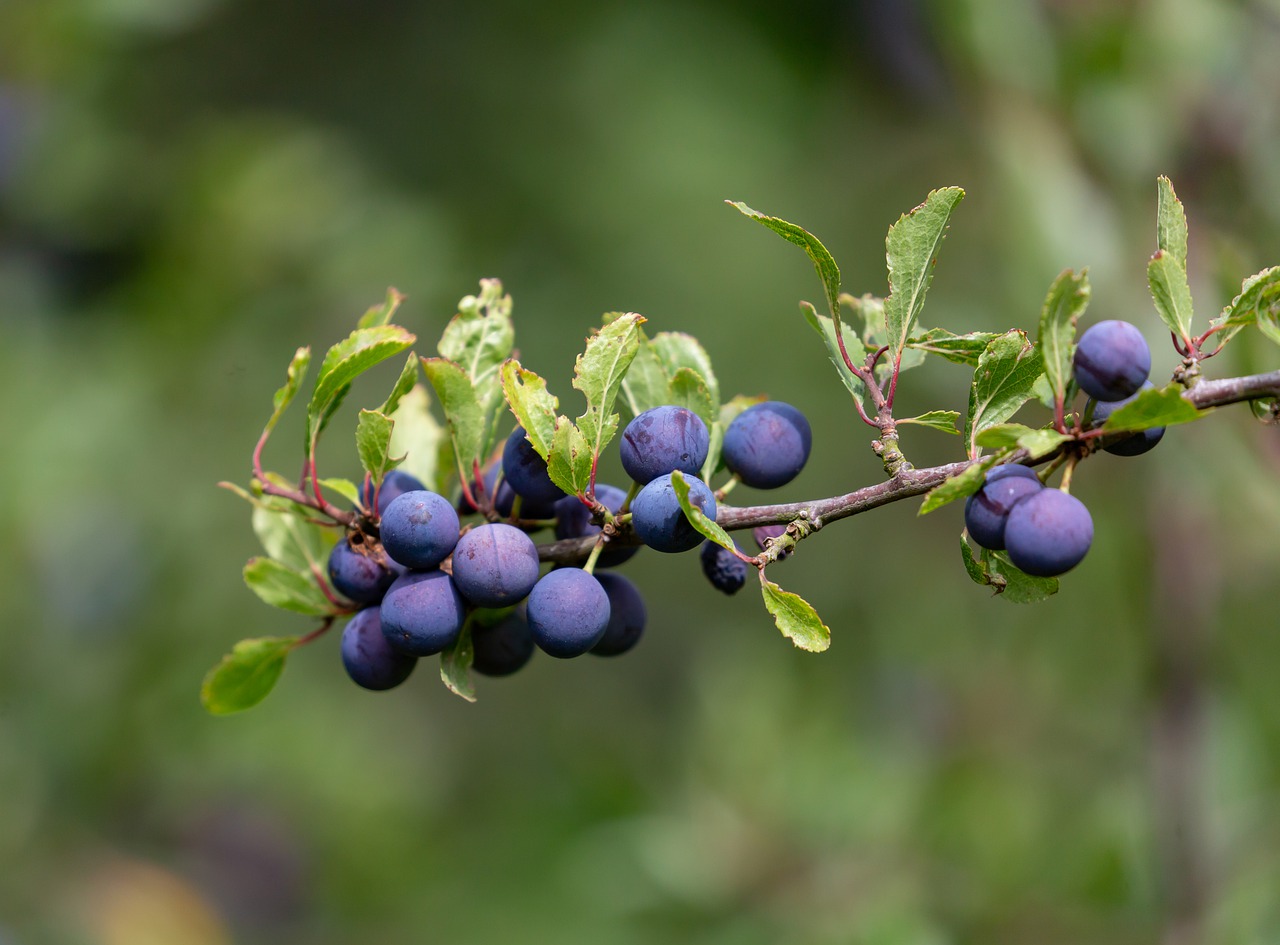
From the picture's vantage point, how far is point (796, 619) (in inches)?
47.4

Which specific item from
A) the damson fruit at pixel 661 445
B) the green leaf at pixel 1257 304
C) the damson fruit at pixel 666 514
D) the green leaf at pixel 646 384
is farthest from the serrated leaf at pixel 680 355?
the green leaf at pixel 1257 304

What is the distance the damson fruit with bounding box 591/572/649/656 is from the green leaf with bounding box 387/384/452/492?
28 cm

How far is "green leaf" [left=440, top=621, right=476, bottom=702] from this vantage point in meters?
1.33

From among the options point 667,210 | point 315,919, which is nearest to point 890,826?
point 315,919

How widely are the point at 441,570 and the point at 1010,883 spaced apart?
7.22 feet

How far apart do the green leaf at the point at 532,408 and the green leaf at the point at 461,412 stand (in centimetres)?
10

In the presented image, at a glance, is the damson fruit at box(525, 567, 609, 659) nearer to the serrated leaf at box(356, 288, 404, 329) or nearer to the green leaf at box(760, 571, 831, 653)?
the green leaf at box(760, 571, 831, 653)

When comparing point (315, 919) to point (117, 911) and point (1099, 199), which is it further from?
point (1099, 199)

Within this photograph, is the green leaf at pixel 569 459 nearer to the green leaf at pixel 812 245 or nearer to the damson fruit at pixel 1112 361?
the green leaf at pixel 812 245

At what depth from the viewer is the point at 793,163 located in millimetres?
7203

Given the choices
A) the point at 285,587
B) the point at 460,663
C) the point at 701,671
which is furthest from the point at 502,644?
the point at 701,671

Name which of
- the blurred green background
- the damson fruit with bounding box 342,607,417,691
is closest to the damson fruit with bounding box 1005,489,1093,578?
the damson fruit with bounding box 342,607,417,691

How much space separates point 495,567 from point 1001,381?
601 mm

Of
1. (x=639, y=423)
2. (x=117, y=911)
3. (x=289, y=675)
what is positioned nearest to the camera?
(x=639, y=423)
